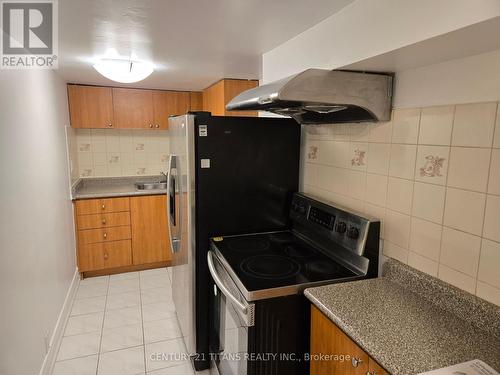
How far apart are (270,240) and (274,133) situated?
0.68 meters

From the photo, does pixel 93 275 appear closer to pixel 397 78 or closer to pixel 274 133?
pixel 274 133

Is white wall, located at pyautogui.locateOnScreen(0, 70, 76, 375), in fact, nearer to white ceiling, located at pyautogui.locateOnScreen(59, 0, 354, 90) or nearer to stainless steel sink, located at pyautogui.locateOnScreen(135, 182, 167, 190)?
white ceiling, located at pyautogui.locateOnScreen(59, 0, 354, 90)

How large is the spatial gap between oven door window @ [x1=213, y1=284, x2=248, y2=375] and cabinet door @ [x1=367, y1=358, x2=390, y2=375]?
0.54 m

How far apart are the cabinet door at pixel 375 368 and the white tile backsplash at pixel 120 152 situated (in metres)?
3.65

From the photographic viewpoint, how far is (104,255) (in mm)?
3484

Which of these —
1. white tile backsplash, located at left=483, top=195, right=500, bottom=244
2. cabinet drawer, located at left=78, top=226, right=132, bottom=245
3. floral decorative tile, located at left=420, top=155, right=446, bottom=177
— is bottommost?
cabinet drawer, located at left=78, top=226, right=132, bottom=245

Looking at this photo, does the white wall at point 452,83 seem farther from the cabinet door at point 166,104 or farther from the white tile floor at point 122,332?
the cabinet door at point 166,104

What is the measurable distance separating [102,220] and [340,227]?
2.70 metres

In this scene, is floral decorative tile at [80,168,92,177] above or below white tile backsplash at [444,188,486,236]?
below

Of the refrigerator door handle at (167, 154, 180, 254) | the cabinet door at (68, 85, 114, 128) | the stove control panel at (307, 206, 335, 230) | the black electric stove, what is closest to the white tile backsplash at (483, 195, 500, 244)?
the black electric stove

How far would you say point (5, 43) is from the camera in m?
1.65

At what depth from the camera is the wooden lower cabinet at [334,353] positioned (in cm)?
105

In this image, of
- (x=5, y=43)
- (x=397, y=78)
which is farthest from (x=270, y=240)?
(x=5, y=43)

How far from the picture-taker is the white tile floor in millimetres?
2152
